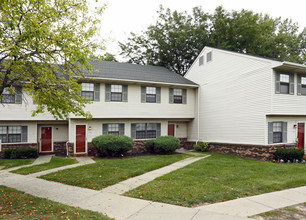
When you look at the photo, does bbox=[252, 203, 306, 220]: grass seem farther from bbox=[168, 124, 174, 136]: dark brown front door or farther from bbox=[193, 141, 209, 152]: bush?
bbox=[168, 124, 174, 136]: dark brown front door

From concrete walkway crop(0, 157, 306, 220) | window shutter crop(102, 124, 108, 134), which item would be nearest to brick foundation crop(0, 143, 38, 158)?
window shutter crop(102, 124, 108, 134)

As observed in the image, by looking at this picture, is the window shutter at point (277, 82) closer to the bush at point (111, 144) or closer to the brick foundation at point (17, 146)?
the bush at point (111, 144)

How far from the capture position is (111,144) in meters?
12.5

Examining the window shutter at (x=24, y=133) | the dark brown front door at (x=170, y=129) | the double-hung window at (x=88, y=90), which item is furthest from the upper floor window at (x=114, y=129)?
the window shutter at (x=24, y=133)

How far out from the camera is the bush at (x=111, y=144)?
40.9ft

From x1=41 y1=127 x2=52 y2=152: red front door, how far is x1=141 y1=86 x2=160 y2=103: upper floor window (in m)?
7.36

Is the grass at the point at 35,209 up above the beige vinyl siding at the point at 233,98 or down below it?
below

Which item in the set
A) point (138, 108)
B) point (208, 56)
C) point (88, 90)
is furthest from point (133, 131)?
point (208, 56)

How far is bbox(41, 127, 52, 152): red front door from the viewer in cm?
1502

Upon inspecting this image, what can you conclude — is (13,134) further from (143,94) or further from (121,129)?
(143,94)

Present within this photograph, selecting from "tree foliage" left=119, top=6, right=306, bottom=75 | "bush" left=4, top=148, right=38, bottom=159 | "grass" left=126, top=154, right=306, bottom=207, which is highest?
"tree foliage" left=119, top=6, right=306, bottom=75

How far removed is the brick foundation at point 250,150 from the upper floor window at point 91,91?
9302 millimetres

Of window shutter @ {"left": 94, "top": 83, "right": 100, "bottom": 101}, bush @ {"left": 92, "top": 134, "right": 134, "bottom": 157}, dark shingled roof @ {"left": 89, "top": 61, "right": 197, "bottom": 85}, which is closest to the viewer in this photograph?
bush @ {"left": 92, "top": 134, "right": 134, "bottom": 157}

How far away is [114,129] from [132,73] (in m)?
4.37
